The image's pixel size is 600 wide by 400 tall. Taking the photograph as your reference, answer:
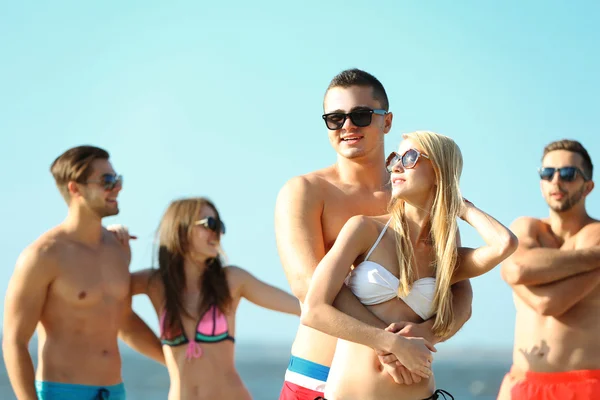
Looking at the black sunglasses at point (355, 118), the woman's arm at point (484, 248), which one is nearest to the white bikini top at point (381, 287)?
the woman's arm at point (484, 248)

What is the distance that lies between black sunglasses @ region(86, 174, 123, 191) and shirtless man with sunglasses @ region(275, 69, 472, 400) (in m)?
2.21

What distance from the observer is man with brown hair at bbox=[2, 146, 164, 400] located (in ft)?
20.0

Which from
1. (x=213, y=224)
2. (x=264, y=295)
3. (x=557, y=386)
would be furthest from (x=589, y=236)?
(x=213, y=224)

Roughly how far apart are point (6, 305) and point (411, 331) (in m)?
3.41

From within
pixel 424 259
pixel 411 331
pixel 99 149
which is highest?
pixel 99 149

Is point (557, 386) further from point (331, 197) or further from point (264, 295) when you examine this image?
point (331, 197)

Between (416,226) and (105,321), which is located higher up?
(416,226)

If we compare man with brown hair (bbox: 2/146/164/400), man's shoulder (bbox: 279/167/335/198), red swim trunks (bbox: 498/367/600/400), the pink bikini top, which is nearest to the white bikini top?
man's shoulder (bbox: 279/167/335/198)

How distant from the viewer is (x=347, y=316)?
383 cm

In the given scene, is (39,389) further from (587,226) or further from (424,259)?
(587,226)

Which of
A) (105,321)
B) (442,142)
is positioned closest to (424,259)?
(442,142)

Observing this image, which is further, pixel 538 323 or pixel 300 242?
pixel 538 323

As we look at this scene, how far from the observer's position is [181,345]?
723 centimetres

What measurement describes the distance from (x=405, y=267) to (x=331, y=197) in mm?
774
